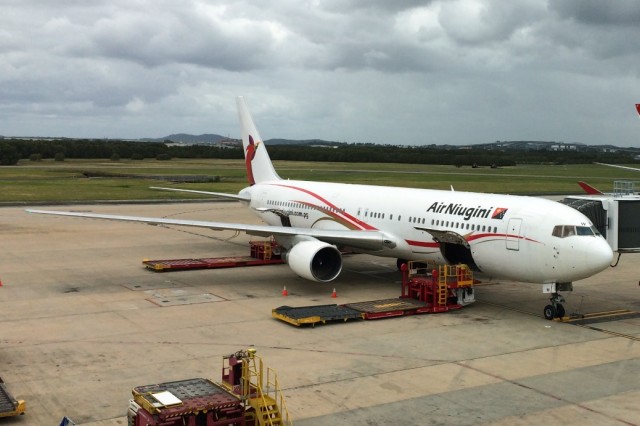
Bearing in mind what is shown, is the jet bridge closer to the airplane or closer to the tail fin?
the airplane

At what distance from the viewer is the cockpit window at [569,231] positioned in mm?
19188

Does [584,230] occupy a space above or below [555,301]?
above

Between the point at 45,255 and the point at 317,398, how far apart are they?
20604 millimetres

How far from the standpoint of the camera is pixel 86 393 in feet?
43.8

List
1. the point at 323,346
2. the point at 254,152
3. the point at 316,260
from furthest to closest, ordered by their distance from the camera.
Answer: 1. the point at 254,152
2. the point at 316,260
3. the point at 323,346

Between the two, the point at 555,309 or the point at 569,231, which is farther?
the point at 555,309

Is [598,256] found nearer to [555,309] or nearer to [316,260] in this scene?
[555,309]

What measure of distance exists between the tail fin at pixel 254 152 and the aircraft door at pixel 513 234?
1666cm

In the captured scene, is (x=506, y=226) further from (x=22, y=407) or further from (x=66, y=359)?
(x=22, y=407)

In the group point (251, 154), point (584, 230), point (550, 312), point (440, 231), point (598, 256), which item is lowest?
point (550, 312)

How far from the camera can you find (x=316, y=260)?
76.7 ft

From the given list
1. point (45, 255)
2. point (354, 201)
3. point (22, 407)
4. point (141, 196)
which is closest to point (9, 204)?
point (141, 196)

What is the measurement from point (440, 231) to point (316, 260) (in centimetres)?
421

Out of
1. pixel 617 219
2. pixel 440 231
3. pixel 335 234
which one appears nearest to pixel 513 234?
pixel 440 231
